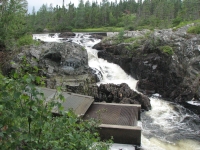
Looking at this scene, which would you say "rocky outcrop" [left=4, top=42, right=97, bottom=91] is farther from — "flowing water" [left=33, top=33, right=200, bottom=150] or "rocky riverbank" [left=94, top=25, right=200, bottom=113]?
"flowing water" [left=33, top=33, right=200, bottom=150]

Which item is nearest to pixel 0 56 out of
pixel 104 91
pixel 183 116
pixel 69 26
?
pixel 104 91

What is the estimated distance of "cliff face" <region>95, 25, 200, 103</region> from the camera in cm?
1600

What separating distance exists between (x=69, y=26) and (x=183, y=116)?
5177 cm

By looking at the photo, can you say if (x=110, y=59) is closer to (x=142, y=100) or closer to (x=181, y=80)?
(x=181, y=80)

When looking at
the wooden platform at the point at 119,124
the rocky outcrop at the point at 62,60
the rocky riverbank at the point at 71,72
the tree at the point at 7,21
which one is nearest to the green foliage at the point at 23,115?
the wooden platform at the point at 119,124

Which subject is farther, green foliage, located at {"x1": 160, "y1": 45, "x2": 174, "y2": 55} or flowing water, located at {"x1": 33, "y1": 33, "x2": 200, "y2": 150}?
green foliage, located at {"x1": 160, "y1": 45, "x2": 174, "y2": 55}

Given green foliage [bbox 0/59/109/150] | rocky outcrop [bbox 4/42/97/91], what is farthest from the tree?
green foliage [bbox 0/59/109/150]

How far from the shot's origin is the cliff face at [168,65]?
52.5ft

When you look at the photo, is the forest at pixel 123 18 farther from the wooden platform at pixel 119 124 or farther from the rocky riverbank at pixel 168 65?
the wooden platform at pixel 119 124

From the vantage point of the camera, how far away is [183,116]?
41.8 feet

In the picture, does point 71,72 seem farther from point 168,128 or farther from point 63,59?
point 168,128

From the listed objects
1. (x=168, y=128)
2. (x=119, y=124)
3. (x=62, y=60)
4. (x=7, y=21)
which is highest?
(x=7, y=21)

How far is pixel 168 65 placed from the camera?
674 inches

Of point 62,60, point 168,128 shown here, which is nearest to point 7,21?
point 62,60
